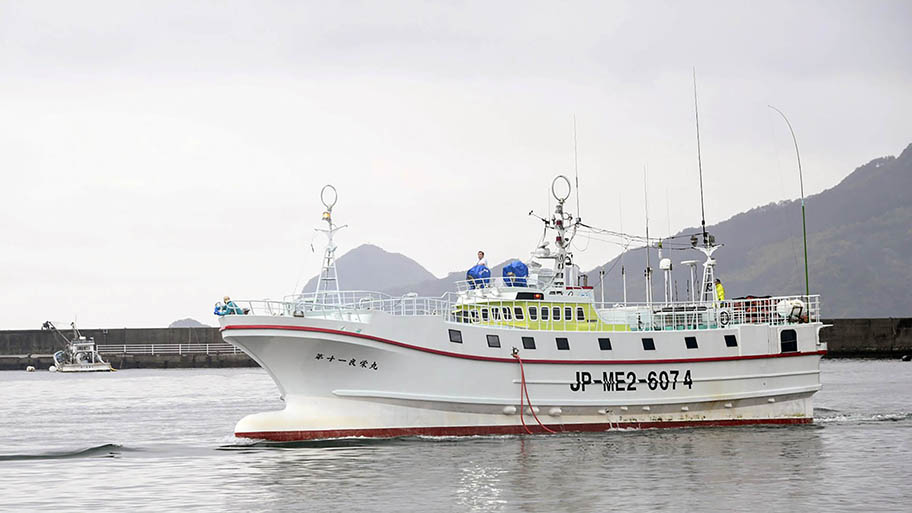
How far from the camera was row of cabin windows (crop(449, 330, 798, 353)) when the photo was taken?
105 feet

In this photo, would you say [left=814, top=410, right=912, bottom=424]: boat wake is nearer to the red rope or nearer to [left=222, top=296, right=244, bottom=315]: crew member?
the red rope

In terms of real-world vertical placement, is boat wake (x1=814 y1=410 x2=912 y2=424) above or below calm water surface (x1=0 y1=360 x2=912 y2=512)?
above

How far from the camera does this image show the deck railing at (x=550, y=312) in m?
31.4

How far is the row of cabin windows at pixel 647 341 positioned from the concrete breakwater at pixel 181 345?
63.0 metres

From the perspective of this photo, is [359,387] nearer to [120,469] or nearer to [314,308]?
[314,308]

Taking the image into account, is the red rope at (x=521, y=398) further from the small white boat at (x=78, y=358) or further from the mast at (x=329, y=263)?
the small white boat at (x=78, y=358)

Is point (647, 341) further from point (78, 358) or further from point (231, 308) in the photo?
point (78, 358)

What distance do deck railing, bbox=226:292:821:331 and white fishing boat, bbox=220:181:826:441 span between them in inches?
2.1

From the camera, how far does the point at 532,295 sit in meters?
33.9

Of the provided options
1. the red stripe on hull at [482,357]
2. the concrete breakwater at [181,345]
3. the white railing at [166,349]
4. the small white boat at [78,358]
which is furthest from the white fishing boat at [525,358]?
the white railing at [166,349]

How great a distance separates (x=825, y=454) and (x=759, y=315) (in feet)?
24.7

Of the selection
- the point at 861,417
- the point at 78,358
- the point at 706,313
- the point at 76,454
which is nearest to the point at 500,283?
the point at 706,313

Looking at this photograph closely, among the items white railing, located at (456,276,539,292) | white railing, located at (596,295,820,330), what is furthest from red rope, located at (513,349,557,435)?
white railing, located at (596,295,820,330)

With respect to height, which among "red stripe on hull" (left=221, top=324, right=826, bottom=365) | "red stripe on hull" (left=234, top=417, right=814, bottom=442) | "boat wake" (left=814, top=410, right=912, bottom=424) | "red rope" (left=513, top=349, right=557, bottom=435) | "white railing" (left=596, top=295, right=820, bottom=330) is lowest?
"boat wake" (left=814, top=410, right=912, bottom=424)
